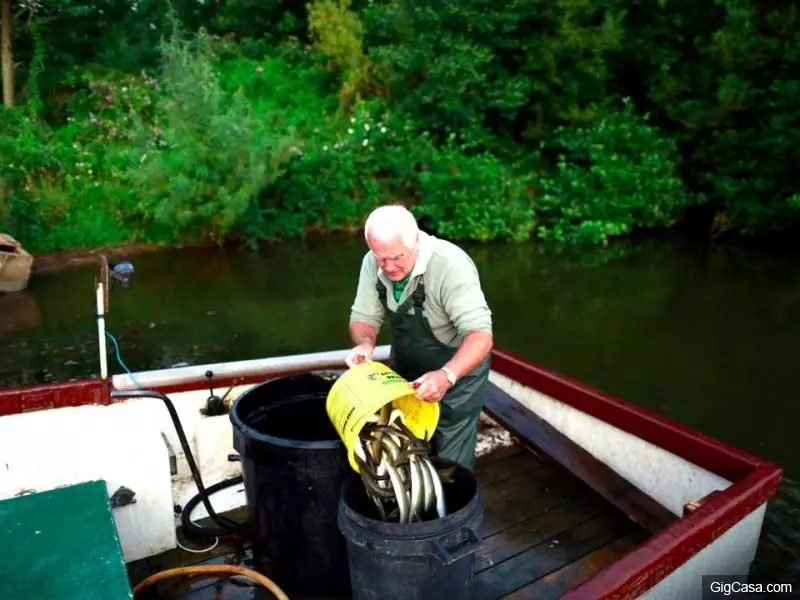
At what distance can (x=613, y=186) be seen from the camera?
13344 millimetres

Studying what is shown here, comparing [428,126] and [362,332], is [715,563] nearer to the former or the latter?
[362,332]

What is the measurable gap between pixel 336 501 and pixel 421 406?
1.67 feet

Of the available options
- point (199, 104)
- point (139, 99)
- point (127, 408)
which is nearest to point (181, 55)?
point (199, 104)

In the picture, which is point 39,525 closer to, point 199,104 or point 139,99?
point 199,104

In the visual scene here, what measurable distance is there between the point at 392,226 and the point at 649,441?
1.80 meters

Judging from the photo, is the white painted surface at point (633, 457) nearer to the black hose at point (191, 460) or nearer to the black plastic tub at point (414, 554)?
the black plastic tub at point (414, 554)

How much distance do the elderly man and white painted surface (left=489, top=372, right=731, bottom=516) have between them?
95cm

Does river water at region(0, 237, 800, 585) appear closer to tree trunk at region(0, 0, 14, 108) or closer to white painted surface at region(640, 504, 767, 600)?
white painted surface at region(640, 504, 767, 600)

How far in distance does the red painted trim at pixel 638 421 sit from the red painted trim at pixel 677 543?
140 mm

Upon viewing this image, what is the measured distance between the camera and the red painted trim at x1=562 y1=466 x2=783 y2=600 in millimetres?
2268

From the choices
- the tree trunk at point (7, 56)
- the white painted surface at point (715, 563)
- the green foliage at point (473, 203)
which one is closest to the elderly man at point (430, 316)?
the white painted surface at point (715, 563)

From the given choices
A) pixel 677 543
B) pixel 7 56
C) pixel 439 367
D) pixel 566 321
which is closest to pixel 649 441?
pixel 677 543

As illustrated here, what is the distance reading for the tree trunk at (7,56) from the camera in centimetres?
1377
